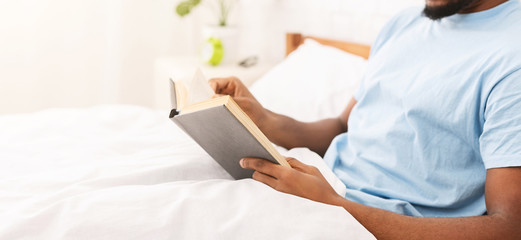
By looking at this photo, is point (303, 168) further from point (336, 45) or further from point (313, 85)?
point (336, 45)

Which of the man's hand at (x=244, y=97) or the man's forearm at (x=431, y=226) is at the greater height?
the man's hand at (x=244, y=97)

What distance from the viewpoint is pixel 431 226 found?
2.49ft

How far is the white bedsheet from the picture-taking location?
2.27 feet

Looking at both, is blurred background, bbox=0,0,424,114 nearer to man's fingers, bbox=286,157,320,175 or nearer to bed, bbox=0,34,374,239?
bed, bbox=0,34,374,239

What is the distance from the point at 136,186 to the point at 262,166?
20cm

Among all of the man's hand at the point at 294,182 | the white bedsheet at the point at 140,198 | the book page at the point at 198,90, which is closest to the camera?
the white bedsheet at the point at 140,198

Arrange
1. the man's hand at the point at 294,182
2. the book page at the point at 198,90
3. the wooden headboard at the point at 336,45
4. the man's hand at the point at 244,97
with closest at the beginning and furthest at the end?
the man's hand at the point at 294,182
the book page at the point at 198,90
the man's hand at the point at 244,97
the wooden headboard at the point at 336,45

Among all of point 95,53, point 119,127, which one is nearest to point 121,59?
point 95,53

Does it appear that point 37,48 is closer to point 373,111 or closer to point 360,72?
point 360,72

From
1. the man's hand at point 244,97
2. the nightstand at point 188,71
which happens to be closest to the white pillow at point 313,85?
the man's hand at point 244,97

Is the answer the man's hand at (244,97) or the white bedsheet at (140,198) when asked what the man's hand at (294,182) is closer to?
the white bedsheet at (140,198)

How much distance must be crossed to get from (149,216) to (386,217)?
0.35m

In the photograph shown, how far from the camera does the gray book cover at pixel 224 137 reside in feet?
2.43

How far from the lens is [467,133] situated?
837mm
